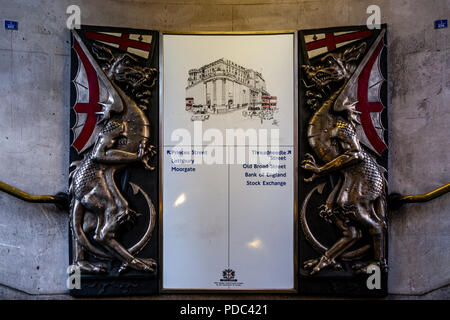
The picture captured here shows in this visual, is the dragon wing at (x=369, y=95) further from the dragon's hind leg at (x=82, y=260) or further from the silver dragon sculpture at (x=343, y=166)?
the dragon's hind leg at (x=82, y=260)

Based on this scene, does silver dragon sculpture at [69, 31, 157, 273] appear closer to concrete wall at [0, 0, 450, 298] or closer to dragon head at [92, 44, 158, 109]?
dragon head at [92, 44, 158, 109]

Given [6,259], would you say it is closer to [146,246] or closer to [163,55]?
[146,246]

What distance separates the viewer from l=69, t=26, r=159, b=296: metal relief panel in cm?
235

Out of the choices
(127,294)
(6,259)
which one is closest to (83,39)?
(6,259)

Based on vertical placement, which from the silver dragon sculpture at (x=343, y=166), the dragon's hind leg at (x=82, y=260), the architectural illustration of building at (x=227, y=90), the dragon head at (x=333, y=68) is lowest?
the dragon's hind leg at (x=82, y=260)

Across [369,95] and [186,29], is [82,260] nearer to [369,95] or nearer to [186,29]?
[186,29]

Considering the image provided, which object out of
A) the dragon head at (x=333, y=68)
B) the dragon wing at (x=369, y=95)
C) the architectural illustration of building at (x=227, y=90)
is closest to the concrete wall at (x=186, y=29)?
the dragon wing at (x=369, y=95)

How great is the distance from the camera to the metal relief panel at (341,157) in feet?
7.66

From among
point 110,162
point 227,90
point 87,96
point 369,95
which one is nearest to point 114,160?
point 110,162

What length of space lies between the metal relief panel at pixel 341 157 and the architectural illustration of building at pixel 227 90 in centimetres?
37

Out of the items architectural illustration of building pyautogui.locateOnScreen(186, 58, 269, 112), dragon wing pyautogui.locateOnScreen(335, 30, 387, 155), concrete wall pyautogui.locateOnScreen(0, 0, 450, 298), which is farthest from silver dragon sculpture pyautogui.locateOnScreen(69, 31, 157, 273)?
dragon wing pyautogui.locateOnScreen(335, 30, 387, 155)

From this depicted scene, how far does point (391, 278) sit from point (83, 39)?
3.04m

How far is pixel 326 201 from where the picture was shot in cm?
238

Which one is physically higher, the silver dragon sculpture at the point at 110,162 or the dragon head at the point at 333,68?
the dragon head at the point at 333,68
